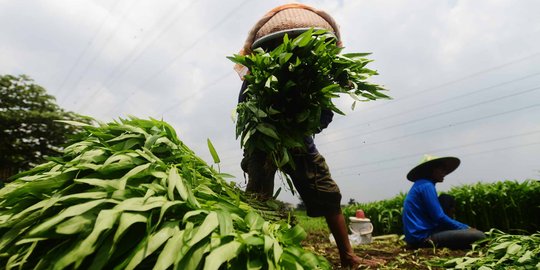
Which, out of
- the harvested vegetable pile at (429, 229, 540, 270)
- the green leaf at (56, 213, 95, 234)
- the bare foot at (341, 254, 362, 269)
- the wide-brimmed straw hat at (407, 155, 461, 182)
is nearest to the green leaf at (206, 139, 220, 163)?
the green leaf at (56, 213, 95, 234)

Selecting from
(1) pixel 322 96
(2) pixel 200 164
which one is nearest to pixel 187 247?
(2) pixel 200 164

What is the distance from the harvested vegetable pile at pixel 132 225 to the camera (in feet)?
3.36

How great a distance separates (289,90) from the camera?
6.45 ft

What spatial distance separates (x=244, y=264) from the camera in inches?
41.4

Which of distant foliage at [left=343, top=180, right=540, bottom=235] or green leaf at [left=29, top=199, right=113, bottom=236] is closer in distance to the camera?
green leaf at [left=29, top=199, right=113, bottom=236]

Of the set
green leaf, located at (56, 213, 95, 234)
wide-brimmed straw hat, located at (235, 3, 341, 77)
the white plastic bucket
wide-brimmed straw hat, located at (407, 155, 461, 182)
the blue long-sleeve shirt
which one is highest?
wide-brimmed straw hat, located at (235, 3, 341, 77)

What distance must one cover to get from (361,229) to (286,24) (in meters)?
5.09

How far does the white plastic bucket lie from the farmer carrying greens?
3.76 m

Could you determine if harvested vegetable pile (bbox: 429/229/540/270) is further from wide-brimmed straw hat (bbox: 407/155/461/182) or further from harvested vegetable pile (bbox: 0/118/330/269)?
wide-brimmed straw hat (bbox: 407/155/461/182)

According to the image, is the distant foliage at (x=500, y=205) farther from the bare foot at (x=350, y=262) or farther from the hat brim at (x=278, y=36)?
the hat brim at (x=278, y=36)

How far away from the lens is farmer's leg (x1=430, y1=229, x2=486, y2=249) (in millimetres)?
4125

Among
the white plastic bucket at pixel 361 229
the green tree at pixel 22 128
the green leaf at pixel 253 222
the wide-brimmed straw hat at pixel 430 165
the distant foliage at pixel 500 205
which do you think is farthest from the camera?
the green tree at pixel 22 128

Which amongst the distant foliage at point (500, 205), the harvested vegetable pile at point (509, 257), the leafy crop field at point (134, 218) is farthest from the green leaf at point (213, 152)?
the distant foliage at point (500, 205)

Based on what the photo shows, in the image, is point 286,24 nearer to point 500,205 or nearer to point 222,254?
point 222,254
